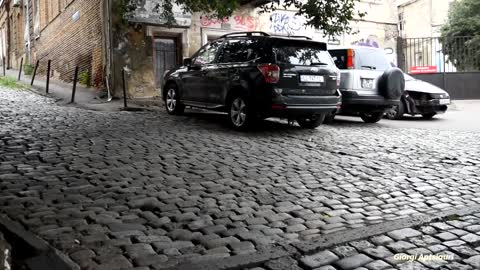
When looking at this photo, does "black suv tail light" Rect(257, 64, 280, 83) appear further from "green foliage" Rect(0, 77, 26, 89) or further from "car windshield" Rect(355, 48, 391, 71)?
"green foliage" Rect(0, 77, 26, 89)

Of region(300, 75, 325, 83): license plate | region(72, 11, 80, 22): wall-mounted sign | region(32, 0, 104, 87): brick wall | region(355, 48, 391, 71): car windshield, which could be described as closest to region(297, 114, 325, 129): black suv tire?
region(300, 75, 325, 83): license plate

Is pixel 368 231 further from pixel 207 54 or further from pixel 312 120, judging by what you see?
pixel 207 54

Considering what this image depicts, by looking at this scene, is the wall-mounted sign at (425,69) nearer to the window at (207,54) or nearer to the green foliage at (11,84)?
the window at (207,54)

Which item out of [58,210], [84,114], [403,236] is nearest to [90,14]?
[84,114]

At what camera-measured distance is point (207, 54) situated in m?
10.8

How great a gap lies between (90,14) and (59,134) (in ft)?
34.0

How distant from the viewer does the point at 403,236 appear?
4.09 metres

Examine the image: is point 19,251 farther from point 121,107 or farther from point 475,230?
point 121,107

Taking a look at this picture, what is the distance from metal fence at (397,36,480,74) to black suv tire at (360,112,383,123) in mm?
9665

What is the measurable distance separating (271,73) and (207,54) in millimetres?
2394

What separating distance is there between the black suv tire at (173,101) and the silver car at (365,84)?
3636 mm

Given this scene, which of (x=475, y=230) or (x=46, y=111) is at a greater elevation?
(x=46, y=111)

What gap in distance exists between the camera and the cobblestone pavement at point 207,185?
4.07 meters

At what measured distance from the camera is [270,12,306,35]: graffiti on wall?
19.6 meters
